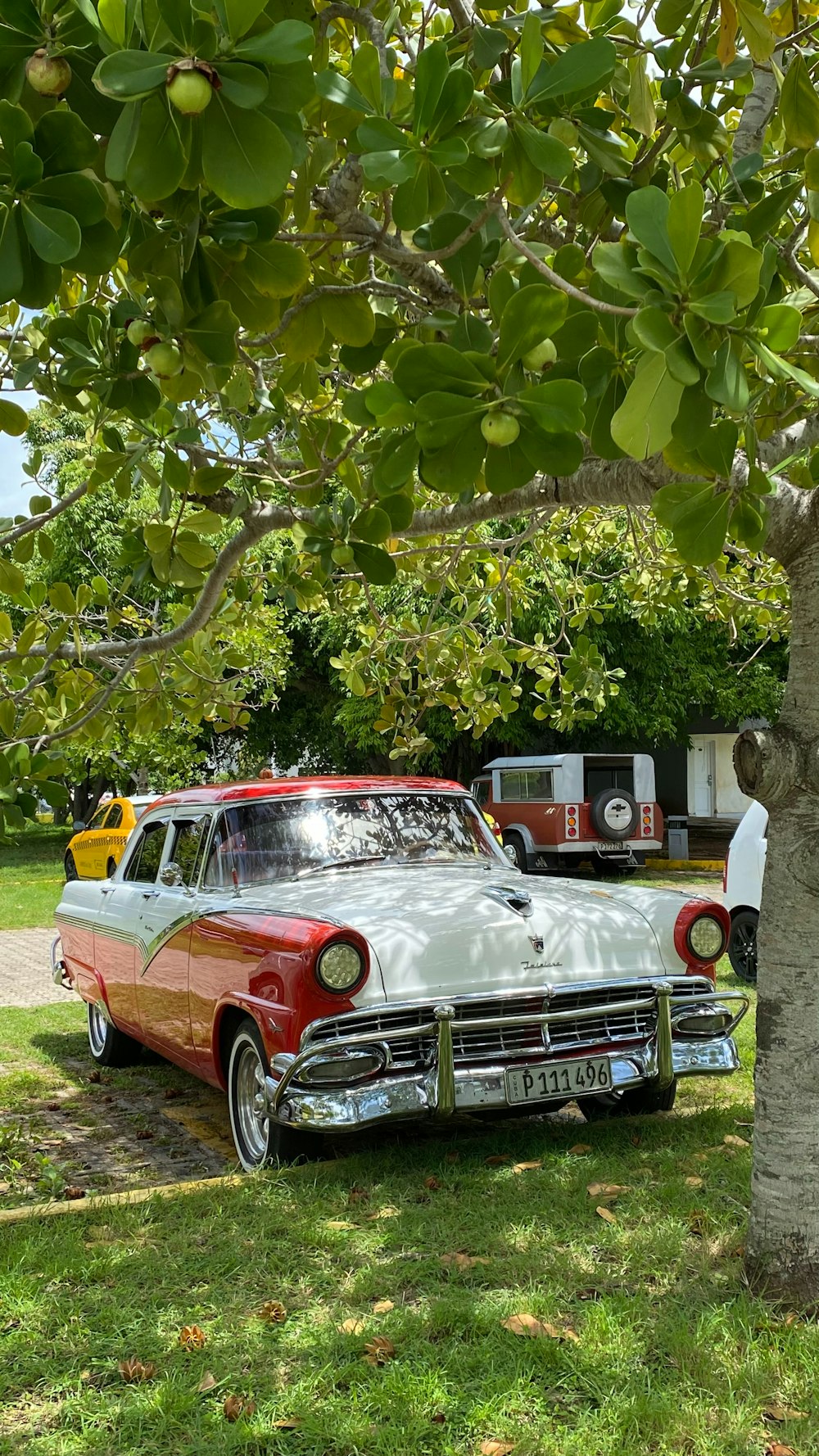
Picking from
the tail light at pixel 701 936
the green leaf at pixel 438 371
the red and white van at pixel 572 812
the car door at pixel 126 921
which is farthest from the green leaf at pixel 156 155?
the red and white van at pixel 572 812

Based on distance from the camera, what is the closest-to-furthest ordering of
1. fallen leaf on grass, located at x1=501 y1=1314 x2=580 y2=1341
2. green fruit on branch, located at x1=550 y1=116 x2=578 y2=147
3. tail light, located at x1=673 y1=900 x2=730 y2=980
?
green fruit on branch, located at x1=550 y1=116 x2=578 y2=147 < fallen leaf on grass, located at x1=501 y1=1314 x2=580 y2=1341 < tail light, located at x1=673 y1=900 x2=730 y2=980

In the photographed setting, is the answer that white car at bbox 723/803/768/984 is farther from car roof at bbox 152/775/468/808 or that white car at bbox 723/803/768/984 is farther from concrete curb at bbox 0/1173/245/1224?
concrete curb at bbox 0/1173/245/1224

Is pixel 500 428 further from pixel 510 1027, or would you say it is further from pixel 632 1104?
pixel 632 1104

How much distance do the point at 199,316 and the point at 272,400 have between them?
2162 mm

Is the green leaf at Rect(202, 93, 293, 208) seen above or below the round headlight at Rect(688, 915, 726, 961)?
above

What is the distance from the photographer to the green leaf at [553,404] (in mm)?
2127

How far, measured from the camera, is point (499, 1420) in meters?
3.09

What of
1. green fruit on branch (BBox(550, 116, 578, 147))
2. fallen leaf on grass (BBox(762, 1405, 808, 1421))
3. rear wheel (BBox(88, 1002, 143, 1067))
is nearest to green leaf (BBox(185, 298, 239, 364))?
green fruit on branch (BBox(550, 116, 578, 147))

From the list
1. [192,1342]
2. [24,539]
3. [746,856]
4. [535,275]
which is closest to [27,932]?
[746,856]

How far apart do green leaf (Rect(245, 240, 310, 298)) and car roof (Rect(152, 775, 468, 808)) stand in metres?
3.88

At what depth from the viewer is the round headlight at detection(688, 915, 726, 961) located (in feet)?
18.4

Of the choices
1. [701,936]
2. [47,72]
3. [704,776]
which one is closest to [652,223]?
[47,72]

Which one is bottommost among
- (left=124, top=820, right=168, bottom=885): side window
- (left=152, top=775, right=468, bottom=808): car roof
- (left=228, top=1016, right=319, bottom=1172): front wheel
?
(left=228, top=1016, right=319, bottom=1172): front wheel

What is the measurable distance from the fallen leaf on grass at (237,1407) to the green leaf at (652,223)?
2890mm
